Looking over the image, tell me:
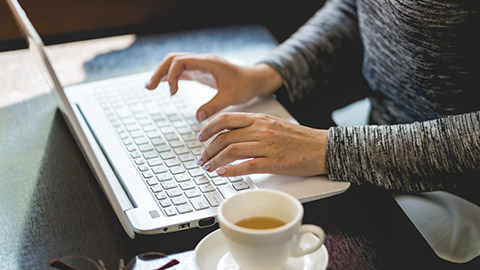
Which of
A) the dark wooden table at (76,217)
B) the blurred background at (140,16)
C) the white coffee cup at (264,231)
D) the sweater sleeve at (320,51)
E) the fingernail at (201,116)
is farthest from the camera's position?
the blurred background at (140,16)

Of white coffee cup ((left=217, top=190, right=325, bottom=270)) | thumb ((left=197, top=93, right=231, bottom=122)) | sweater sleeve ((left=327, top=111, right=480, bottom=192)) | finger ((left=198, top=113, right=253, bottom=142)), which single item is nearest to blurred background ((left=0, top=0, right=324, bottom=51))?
thumb ((left=197, top=93, right=231, bottom=122))

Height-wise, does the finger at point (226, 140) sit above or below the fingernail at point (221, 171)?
above

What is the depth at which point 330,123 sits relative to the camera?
3.38 ft

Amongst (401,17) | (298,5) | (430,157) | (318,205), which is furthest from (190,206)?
(298,5)

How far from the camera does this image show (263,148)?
82 cm

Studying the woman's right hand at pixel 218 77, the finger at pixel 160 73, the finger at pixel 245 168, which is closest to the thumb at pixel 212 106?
the woman's right hand at pixel 218 77

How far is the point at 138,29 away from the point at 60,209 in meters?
0.74

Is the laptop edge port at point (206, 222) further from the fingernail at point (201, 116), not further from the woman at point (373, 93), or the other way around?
the fingernail at point (201, 116)

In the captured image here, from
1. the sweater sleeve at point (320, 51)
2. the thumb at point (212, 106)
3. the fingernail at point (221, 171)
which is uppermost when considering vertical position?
the fingernail at point (221, 171)

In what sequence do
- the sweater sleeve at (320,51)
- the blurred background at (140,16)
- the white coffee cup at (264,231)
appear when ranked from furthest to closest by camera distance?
1. the blurred background at (140,16)
2. the sweater sleeve at (320,51)
3. the white coffee cup at (264,231)

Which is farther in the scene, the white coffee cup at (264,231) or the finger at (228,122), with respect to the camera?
the finger at (228,122)

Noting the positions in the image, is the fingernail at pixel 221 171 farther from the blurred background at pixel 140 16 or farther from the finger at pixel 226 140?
the blurred background at pixel 140 16

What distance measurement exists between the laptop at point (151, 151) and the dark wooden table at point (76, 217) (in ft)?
0.07

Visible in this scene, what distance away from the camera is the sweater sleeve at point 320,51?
1130mm
